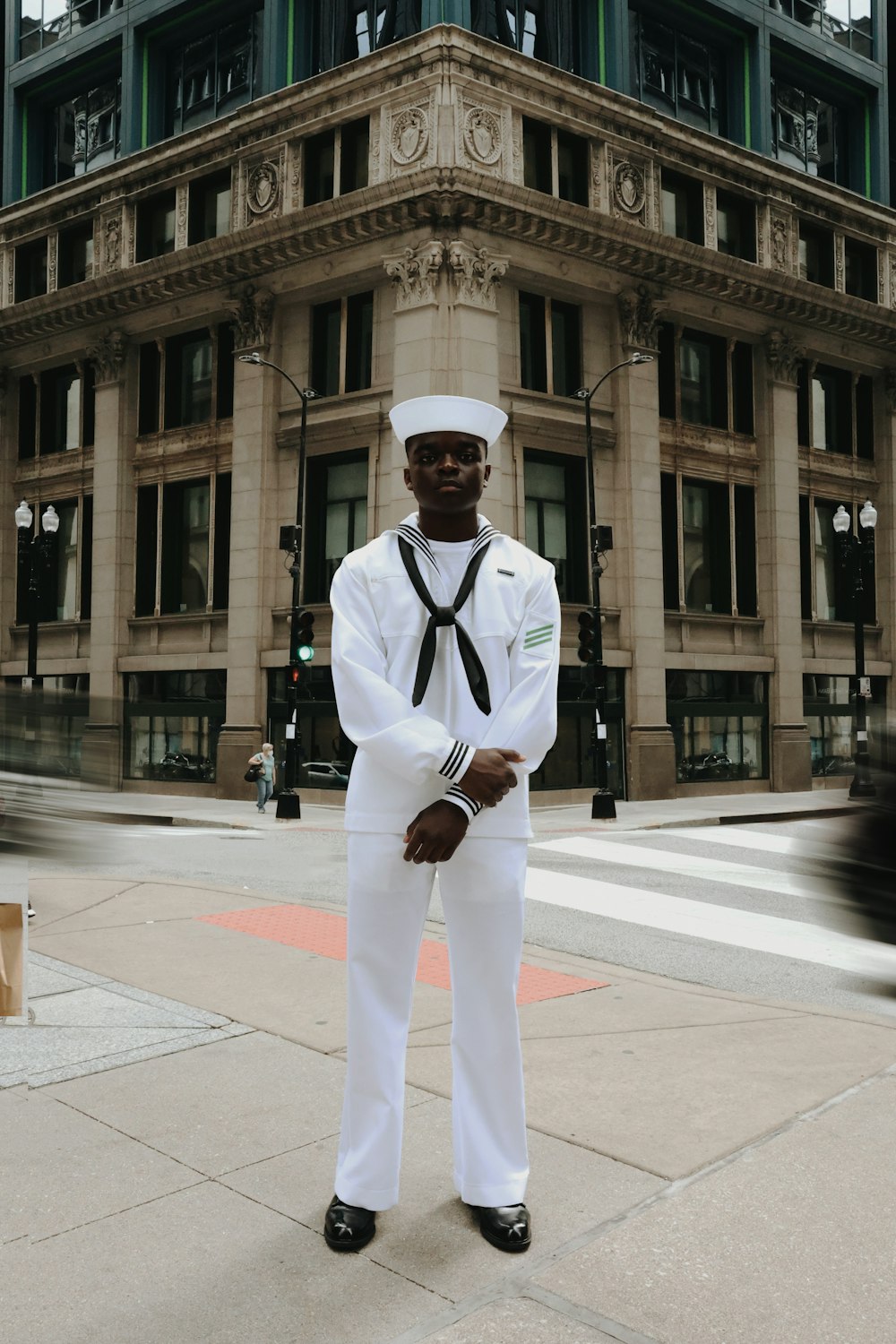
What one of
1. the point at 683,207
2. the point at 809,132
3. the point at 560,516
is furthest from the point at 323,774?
the point at 809,132

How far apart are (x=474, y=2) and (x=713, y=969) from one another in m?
26.9

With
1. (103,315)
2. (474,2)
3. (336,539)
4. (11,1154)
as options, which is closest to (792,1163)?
(11,1154)

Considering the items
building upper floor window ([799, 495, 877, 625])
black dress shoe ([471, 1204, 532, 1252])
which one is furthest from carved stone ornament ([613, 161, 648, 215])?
black dress shoe ([471, 1204, 532, 1252])

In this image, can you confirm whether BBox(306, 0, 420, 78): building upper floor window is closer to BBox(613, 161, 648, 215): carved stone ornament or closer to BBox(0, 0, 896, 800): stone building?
BBox(0, 0, 896, 800): stone building

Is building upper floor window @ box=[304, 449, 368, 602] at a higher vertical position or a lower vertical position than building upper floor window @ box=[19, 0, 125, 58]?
lower

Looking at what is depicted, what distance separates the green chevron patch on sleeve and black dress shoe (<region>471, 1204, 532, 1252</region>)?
65.3 inches

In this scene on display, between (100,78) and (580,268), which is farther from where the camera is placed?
(100,78)

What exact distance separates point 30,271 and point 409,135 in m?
14.9

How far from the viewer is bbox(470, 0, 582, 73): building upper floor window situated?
92.0 ft

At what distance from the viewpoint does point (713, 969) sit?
769 centimetres

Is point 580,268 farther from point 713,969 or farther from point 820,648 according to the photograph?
point 713,969

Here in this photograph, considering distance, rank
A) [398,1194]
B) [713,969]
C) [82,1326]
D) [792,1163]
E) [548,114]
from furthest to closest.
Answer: [548,114] → [713,969] → [792,1163] → [398,1194] → [82,1326]

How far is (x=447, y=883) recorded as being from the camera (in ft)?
11.4

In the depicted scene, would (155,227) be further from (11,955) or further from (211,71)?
(11,955)
